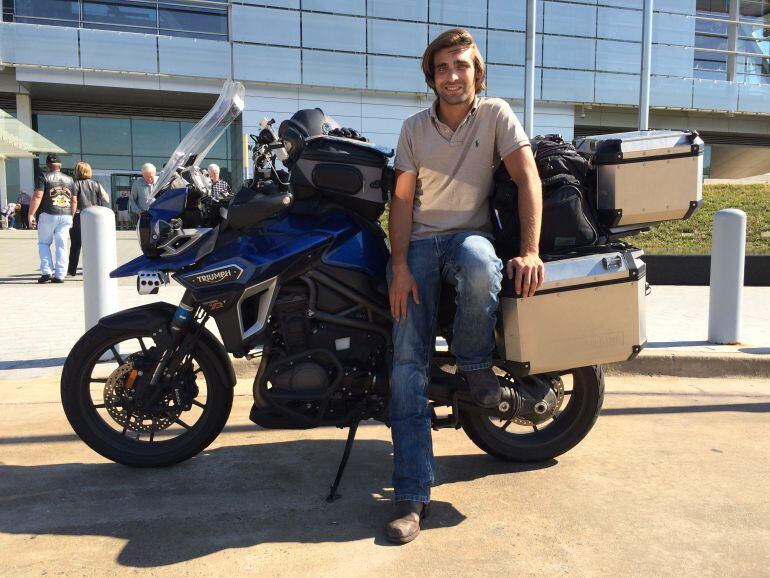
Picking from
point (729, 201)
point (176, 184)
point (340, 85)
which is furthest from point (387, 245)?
point (340, 85)

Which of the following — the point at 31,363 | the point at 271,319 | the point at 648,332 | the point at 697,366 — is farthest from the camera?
the point at 648,332

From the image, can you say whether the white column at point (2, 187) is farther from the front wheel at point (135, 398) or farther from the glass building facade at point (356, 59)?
the front wheel at point (135, 398)

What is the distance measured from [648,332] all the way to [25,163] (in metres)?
27.4

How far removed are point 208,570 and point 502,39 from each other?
30668 millimetres

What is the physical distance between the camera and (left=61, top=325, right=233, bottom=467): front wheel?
313 cm

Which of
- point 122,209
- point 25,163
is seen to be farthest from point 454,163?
point 25,163

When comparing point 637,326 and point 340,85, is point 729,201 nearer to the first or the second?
point 637,326

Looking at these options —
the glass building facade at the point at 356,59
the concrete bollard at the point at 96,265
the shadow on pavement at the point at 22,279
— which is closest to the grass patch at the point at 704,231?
the concrete bollard at the point at 96,265

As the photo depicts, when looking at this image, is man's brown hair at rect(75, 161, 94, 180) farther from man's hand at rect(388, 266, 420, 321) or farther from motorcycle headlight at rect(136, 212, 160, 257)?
man's hand at rect(388, 266, 420, 321)

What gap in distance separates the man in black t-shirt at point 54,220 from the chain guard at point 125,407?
708 centimetres

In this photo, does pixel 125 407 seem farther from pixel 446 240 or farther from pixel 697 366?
pixel 697 366

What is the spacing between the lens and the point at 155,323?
3125 millimetres

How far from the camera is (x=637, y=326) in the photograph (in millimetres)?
2869

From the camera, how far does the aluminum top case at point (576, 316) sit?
2.79 metres
